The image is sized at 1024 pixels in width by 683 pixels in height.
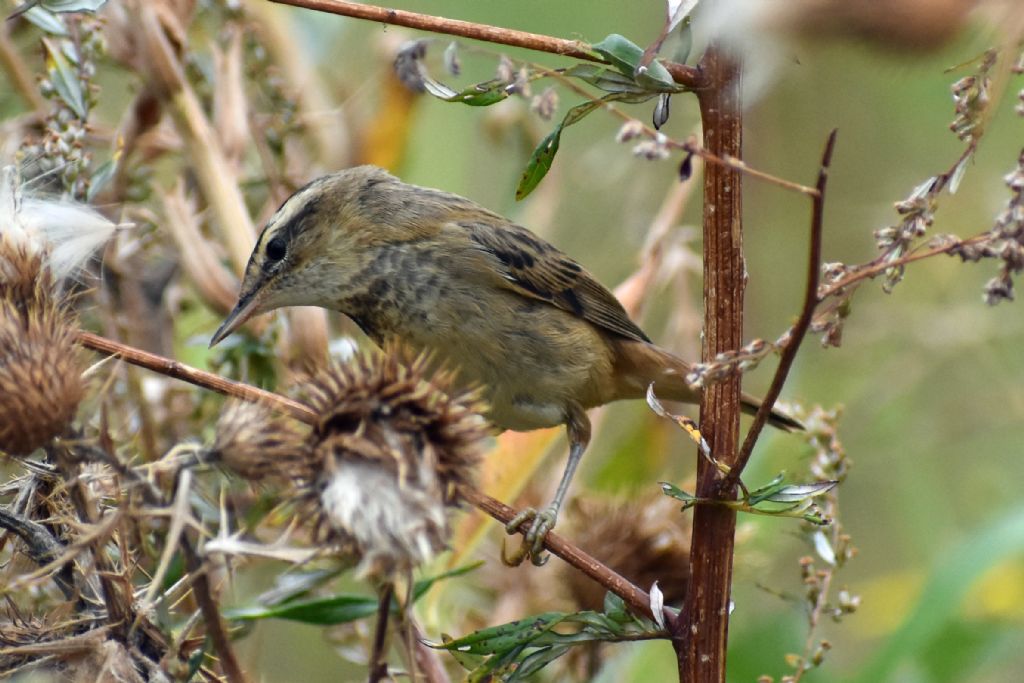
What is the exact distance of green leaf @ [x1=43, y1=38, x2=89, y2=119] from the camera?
2.61 m

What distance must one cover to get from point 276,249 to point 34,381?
155 cm

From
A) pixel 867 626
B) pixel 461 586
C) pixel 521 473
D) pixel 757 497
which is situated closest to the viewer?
pixel 757 497

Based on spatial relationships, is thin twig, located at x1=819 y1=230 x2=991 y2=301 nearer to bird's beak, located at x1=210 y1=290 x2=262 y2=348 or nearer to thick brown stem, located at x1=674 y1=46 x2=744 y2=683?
thick brown stem, located at x1=674 y1=46 x2=744 y2=683

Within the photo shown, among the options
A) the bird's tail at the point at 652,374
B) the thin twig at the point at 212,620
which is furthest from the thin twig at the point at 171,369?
the bird's tail at the point at 652,374

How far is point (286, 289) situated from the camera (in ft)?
9.99

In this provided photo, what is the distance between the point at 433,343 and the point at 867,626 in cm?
197

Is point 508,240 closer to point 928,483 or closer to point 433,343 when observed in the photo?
point 433,343

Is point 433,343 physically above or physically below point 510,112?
below

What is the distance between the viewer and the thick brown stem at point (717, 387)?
6.07ft

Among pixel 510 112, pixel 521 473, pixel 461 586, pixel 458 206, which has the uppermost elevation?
pixel 510 112

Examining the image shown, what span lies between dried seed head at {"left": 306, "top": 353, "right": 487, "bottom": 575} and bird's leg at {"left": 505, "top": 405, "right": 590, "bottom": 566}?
0.55 meters

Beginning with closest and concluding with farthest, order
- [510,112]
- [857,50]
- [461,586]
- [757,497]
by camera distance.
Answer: [857,50] → [757,497] → [461,586] → [510,112]

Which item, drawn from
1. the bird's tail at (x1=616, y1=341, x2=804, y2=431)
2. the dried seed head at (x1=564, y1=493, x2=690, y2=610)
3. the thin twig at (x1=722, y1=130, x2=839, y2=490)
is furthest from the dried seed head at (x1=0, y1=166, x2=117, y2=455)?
the bird's tail at (x1=616, y1=341, x2=804, y2=431)

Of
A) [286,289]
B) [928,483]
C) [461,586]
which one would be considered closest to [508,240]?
[286,289]
